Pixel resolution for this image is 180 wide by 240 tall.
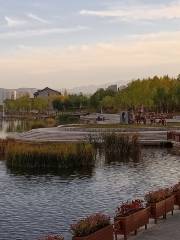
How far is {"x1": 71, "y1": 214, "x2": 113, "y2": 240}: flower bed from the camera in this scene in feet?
54.1

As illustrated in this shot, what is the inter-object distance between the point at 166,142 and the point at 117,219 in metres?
43.7

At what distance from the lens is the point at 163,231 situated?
19.9m

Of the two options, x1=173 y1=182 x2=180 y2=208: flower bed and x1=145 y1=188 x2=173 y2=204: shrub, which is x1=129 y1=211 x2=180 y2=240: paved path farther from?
x1=173 y1=182 x2=180 y2=208: flower bed

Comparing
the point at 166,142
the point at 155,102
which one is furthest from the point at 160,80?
the point at 166,142

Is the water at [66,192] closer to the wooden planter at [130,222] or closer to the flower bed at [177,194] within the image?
the flower bed at [177,194]

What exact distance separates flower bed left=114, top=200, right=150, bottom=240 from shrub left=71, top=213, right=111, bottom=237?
1.21m

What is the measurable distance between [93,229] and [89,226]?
0.76 ft

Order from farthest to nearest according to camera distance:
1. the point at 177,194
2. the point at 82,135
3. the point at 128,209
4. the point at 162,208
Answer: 1. the point at 82,135
2. the point at 177,194
3. the point at 162,208
4. the point at 128,209

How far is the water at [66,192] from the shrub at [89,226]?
5429 millimetres

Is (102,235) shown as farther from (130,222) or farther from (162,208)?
(162,208)

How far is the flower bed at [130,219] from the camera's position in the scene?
1875cm

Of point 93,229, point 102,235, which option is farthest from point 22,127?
point 93,229

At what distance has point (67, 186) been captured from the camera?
34.8m

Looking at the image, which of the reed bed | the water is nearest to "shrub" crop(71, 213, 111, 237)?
the water
